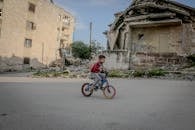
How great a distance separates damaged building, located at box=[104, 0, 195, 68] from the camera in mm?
21625

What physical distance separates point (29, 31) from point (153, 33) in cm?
2303

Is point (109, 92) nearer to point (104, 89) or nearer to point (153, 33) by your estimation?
point (104, 89)

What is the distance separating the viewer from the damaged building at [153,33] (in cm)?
2162

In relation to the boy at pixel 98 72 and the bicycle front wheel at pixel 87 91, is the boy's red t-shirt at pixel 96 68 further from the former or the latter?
the bicycle front wheel at pixel 87 91

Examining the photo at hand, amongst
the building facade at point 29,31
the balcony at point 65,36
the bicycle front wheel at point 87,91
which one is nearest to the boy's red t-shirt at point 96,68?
the bicycle front wheel at point 87,91

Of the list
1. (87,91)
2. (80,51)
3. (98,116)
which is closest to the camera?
(98,116)

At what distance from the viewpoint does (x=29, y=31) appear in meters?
42.2

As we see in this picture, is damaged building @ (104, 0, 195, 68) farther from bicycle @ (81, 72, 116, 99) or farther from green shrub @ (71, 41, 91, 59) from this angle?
green shrub @ (71, 41, 91, 59)

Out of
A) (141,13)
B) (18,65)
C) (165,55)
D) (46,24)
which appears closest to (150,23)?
(141,13)

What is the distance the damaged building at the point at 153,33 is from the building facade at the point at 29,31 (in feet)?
54.6

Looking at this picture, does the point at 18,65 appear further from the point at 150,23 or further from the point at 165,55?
the point at 165,55

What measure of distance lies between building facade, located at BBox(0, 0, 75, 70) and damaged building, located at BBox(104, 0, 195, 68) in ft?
54.6

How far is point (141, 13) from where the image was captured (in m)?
25.4

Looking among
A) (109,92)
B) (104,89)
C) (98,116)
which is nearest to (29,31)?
(104,89)
